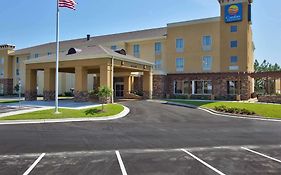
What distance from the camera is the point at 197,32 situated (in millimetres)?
43781

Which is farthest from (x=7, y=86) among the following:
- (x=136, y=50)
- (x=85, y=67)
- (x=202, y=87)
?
(x=202, y=87)

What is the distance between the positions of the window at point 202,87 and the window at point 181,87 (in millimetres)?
1064

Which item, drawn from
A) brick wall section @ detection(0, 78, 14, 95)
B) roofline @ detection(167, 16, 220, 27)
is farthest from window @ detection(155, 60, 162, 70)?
brick wall section @ detection(0, 78, 14, 95)

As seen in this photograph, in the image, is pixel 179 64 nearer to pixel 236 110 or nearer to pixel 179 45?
pixel 179 45

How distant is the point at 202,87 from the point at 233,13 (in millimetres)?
11824

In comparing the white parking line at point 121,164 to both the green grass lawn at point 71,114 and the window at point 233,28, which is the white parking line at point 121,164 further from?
the window at point 233,28

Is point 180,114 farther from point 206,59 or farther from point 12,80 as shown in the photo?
point 12,80

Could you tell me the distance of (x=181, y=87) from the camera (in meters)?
43.1

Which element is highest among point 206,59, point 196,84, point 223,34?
point 223,34

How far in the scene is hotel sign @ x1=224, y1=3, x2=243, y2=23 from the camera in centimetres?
4116

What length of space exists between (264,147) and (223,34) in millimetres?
33694

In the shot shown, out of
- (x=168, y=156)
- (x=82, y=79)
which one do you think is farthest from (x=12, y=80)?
(x=168, y=156)

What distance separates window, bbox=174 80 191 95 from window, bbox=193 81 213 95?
41.9 inches

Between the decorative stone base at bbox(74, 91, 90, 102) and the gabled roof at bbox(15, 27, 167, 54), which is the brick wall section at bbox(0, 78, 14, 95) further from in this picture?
the decorative stone base at bbox(74, 91, 90, 102)
